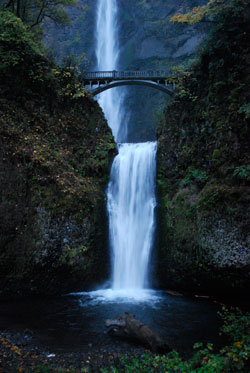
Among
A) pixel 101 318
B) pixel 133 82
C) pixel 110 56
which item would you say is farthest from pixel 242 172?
pixel 110 56

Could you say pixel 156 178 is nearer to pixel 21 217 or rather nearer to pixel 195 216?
pixel 195 216

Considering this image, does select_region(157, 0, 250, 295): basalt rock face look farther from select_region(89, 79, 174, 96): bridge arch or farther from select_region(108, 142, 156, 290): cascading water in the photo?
select_region(89, 79, 174, 96): bridge arch

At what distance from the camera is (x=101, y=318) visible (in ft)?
22.7

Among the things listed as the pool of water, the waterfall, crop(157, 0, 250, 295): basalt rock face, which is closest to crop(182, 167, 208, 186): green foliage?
crop(157, 0, 250, 295): basalt rock face

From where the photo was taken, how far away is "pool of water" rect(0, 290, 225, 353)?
558 cm

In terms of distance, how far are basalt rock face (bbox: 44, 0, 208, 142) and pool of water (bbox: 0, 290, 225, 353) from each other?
16.6 m

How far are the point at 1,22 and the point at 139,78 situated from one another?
8500mm

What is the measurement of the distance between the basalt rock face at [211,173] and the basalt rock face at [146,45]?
10.4m

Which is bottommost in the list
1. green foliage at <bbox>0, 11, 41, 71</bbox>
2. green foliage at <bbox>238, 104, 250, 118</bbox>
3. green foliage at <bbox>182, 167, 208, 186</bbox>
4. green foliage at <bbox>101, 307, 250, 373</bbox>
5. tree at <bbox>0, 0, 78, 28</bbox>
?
green foliage at <bbox>101, 307, 250, 373</bbox>

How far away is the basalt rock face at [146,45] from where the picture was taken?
23344mm

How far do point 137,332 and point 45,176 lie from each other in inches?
237

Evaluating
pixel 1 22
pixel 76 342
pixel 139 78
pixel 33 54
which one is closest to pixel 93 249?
pixel 76 342

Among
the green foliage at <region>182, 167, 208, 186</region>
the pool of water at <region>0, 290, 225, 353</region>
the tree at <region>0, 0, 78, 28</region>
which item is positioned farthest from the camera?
the tree at <region>0, 0, 78, 28</region>

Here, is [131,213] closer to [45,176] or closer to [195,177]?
[195,177]
